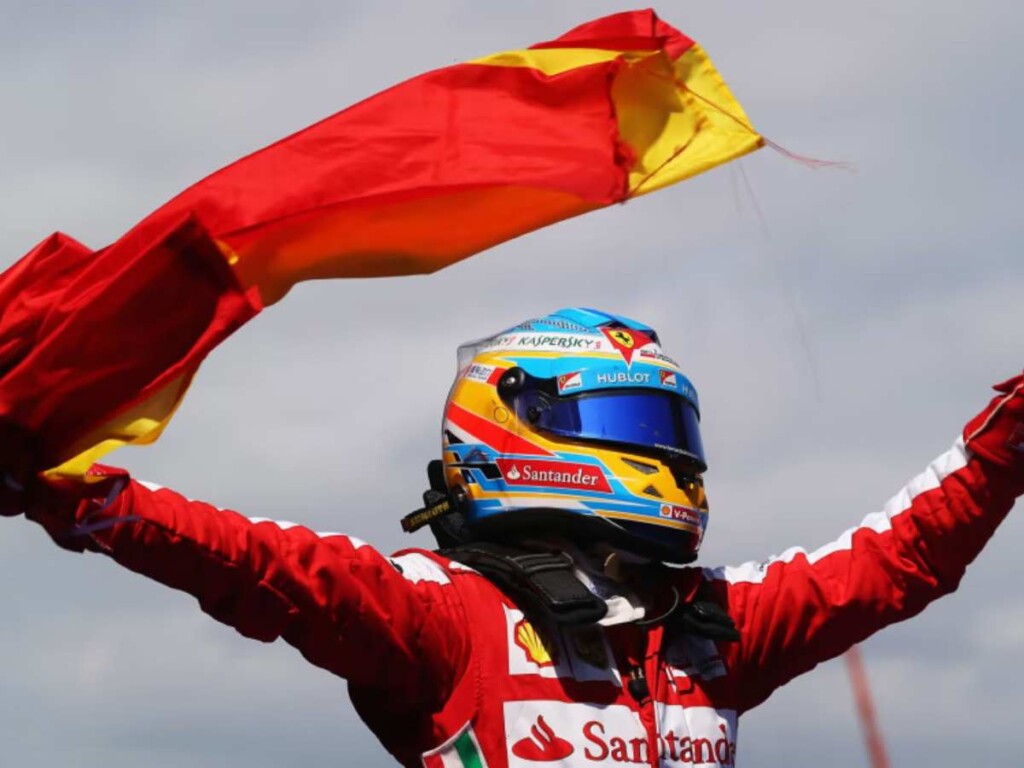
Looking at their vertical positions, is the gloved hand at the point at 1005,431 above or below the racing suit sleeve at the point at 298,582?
below

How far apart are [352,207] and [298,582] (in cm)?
Answer: 143

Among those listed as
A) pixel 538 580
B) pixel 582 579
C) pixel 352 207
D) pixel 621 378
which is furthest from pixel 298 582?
pixel 621 378

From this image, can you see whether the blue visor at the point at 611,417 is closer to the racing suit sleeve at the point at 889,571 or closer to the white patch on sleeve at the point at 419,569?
the racing suit sleeve at the point at 889,571

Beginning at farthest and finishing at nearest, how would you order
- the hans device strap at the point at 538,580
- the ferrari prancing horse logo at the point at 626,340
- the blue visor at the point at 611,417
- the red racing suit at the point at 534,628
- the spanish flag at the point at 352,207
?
the ferrari prancing horse logo at the point at 626,340 < the blue visor at the point at 611,417 < the hans device strap at the point at 538,580 < the red racing suit at the point at 534,628 < the spanish flag at the point at 352,207

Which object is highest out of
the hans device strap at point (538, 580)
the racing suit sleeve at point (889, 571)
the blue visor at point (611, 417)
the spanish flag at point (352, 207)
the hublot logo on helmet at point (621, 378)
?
the spanish flag at point (352, 207)

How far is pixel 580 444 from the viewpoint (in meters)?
9.98

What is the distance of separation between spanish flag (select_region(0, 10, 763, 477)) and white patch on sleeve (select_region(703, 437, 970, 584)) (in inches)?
69.4

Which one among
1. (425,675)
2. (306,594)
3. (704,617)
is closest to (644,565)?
(704,617)

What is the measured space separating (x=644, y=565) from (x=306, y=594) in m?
2.00

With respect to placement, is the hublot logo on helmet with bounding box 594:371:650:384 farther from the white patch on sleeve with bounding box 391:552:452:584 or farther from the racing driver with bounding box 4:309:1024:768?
the white patch on sleeve with bounding box 391:552:452:584

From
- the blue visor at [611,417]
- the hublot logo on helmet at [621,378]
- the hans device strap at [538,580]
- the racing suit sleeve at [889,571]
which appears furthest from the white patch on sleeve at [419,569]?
the racing suit sleeve at [889,571]

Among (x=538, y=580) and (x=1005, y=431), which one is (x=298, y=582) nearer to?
(x=538, y=580)

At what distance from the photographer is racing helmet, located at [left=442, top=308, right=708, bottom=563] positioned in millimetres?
9898

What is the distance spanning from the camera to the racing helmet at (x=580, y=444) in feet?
32.5
